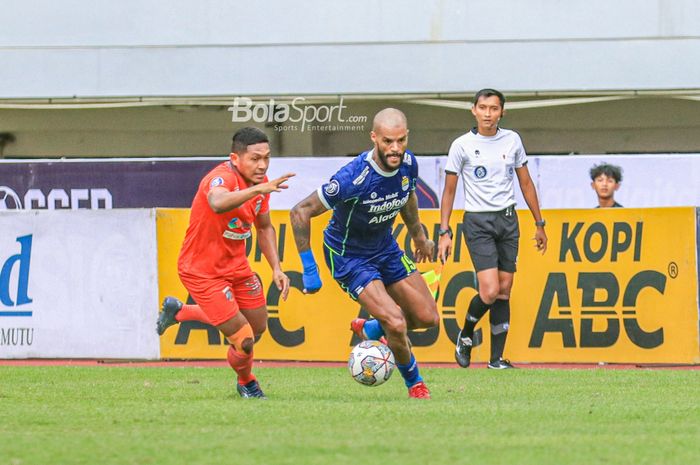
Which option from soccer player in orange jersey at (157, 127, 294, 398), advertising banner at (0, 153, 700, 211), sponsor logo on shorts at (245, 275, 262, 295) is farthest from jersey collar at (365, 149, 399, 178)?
advertising banner at (0, 153, 700, 211)

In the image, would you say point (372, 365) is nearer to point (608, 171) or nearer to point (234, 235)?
point (234, 235)

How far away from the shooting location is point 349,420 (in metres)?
8.21

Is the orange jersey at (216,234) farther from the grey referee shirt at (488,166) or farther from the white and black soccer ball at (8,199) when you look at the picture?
the white and black soccer ball at (8,199)

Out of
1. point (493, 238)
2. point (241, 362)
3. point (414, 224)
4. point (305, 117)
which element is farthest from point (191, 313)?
point (305, 117)

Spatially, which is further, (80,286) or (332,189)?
(80,286)

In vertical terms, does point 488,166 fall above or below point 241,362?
above

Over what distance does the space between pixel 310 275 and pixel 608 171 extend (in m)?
8.22

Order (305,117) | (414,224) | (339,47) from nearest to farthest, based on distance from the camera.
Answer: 1. (414,224)
2. (305,117)
3. (339,47)

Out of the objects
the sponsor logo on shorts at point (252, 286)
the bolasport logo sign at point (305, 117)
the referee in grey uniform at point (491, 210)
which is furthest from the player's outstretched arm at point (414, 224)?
the bolasport logo sign at point (305, 117)

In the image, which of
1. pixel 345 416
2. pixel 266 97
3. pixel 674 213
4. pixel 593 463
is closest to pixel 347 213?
pixel 345 416

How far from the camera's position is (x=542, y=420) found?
8180 millimetres

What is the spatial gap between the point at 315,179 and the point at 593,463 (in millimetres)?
12807

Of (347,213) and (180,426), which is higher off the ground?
(347,213)

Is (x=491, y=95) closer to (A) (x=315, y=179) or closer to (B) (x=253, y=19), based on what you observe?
(A) (x=315, y=179)
